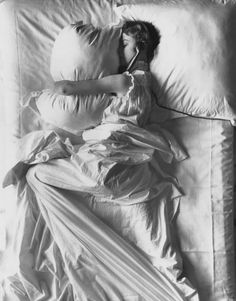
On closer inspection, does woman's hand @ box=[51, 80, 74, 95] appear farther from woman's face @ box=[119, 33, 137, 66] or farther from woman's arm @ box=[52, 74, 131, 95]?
woman's face @ box=[119, 33, 137, 66]

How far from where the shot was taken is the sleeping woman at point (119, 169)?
4.99ft

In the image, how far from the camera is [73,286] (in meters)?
1.53

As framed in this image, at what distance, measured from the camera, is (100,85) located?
5.14ft

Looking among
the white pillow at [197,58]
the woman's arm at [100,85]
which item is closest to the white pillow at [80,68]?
the woman's arm at [100,85]

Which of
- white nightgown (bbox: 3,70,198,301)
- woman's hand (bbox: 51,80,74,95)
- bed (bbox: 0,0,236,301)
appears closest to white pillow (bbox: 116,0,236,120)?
bed (bbox: 0,0,236,301)

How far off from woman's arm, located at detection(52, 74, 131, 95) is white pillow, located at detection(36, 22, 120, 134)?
0.8 inches

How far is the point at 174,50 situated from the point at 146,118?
250mm

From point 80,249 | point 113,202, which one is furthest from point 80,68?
point 80,249

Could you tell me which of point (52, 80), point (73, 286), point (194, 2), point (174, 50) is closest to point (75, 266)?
point (73, 286)

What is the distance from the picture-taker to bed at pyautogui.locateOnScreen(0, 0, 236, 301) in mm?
1534

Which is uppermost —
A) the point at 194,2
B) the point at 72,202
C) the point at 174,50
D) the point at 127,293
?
the point at 194,2

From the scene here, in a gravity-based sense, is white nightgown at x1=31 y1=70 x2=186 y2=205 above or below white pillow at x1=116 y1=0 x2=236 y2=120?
below

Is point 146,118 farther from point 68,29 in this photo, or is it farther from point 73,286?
point 73,286

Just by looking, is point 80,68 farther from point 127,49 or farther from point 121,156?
point 121,156
